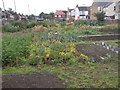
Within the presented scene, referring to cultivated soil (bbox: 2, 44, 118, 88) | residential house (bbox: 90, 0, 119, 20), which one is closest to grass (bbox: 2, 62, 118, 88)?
cultivated soil (bbox: 2, 44, 118, 88)

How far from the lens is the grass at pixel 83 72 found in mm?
3695

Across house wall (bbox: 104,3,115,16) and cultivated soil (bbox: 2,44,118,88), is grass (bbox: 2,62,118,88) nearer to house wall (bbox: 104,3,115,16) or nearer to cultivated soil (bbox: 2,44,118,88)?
cultivated soil (bbox: 2,44,118,88)

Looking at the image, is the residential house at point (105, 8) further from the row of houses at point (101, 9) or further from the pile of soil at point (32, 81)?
the pile of soil at point (32, 81)

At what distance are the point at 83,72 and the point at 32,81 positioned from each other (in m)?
1.47

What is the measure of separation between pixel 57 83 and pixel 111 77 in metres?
1.42

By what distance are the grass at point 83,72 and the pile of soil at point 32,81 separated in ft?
0.73

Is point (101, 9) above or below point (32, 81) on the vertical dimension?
above

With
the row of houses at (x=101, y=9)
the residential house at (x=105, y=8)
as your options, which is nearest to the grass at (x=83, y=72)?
the row of houses at (x=101, y=9)

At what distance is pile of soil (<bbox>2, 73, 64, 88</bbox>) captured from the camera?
3.62 m

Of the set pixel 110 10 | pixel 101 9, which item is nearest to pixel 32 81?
pixel 110 10

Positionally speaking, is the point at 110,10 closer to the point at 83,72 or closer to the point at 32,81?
the point at 83,72

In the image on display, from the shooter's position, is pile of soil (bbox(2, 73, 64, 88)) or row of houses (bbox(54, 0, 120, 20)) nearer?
pile of soil (bbox(2, 73, 64, 88))

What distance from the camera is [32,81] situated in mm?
3852

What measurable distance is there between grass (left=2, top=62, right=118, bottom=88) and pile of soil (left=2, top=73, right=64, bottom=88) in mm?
223
